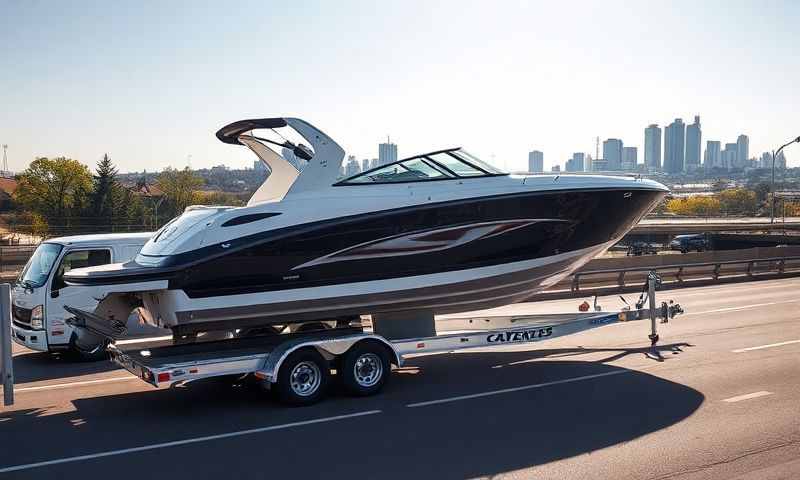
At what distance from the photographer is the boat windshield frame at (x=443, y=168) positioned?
10.9 meters

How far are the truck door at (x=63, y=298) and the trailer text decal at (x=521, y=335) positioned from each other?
22.0 ft

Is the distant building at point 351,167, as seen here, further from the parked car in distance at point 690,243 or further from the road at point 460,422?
the parked car in distance at point 690,243

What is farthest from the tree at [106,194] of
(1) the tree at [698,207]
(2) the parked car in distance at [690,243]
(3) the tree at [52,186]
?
(1) the tree at [698,207]

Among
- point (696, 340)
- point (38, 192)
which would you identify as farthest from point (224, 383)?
point (38, 192)

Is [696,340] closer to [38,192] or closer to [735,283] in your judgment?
[735,283]

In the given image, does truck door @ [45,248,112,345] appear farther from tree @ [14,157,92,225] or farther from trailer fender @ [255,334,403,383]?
tree @ [14,157,92,225]

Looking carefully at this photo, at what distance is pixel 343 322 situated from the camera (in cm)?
1130

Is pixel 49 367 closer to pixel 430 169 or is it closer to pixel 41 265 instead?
pixel 41 265

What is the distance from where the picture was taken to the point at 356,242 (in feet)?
34.4

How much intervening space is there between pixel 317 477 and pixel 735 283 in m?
23.4

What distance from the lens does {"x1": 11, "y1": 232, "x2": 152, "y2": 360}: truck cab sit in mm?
12523

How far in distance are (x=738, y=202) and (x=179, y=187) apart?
92.9 meters

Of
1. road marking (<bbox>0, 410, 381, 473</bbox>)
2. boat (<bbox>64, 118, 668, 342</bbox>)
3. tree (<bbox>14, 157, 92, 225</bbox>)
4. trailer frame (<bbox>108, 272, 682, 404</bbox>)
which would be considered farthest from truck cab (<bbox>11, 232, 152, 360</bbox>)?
tree (<bbox>14, 157, 92, 225</bbox>)

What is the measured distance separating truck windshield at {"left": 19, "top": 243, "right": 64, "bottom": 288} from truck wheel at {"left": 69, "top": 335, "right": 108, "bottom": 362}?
1140 millimetres
